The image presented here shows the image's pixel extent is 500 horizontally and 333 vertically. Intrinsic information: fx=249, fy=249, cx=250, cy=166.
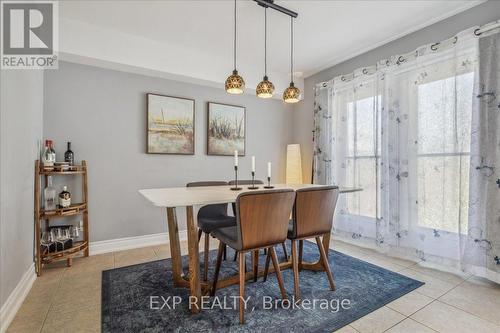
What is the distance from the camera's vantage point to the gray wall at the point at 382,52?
2329mm

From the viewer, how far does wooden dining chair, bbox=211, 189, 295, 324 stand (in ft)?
5.43

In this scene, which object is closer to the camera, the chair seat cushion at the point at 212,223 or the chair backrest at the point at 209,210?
the chair seat cushion at the point at 212,223

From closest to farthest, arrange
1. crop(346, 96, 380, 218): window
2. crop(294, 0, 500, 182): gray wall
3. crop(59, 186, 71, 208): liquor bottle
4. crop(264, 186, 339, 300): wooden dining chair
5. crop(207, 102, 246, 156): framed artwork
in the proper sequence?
1. crop(264, 186, 339, 300): wooden dining chair
2. crop(294, 0, 500, 182): gray wall
3. crop(59, 186, 71, 208): liquor bottle
4. crop(346, 96, 380, 218): window
5. crop(207, 102, 246, 156): framed artwork

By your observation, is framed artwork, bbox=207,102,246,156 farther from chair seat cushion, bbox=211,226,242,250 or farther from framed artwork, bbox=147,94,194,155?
chair seat cushion, bbox=211,226,242,250

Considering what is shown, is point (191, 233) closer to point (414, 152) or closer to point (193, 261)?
point (193, 261)

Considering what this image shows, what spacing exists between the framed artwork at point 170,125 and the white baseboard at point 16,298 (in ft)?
5.69

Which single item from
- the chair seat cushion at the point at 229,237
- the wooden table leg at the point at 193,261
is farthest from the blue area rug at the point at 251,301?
the chair seat cushion at the point at 229,237

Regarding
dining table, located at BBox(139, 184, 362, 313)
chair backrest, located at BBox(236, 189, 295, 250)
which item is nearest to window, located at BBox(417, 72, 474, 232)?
dining table, located at BBox(139, 184, 362, 313)

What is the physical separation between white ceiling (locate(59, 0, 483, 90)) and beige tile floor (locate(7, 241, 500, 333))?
235cm

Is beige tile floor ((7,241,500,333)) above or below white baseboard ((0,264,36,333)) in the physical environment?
below

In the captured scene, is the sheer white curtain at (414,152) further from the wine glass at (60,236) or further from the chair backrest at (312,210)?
the wine glass at (60,236)

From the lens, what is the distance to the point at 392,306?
1896mm

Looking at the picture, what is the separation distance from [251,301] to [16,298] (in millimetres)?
1764

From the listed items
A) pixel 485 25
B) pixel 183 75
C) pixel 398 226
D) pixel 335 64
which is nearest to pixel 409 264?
pixel 398 226
